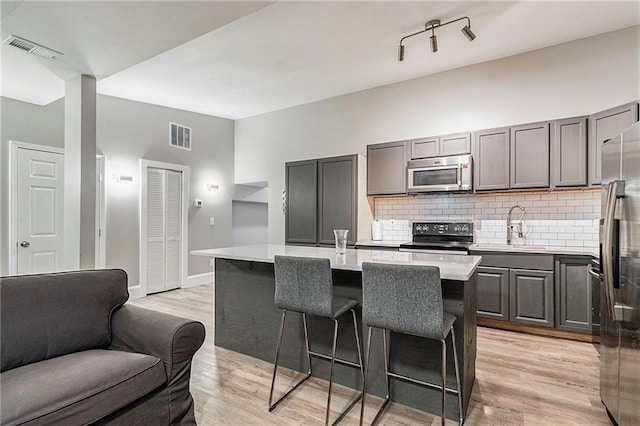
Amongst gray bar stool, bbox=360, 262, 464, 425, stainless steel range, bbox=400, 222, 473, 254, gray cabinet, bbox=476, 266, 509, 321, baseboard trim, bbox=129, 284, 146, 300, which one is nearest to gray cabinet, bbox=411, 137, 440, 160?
stainless steel range, bbox=400, 222, 473, 254

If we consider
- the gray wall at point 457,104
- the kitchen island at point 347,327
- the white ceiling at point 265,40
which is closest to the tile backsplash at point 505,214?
the gray wall at point 457,104

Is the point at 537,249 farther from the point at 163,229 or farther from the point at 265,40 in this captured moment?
the point at 163,229

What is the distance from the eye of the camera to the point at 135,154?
527 cm

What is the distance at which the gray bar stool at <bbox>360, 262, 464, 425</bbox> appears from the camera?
69.4 inches

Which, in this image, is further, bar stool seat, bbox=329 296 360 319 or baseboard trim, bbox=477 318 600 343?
baseboard trim, bbox=477 318 600 343

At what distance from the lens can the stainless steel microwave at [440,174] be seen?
399cm

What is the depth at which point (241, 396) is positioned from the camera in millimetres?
2359

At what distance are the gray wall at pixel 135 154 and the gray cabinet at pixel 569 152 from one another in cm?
518

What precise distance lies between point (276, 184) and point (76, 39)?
3.66 metres

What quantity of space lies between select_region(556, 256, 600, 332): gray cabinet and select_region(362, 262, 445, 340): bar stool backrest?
2401mm

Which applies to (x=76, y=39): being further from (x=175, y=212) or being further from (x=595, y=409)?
(x=595, y=409)

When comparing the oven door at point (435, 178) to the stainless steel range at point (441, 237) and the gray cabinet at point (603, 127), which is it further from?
the gray cabinet at point (603, 127)

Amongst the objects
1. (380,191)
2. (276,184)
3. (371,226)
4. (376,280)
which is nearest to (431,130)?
(380,191)

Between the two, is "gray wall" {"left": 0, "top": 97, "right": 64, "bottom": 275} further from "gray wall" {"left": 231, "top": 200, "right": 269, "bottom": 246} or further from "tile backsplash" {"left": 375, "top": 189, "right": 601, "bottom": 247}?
"tile backsplash" {"left": 375, "top": 189, "right": 601, "bottom": 247}
